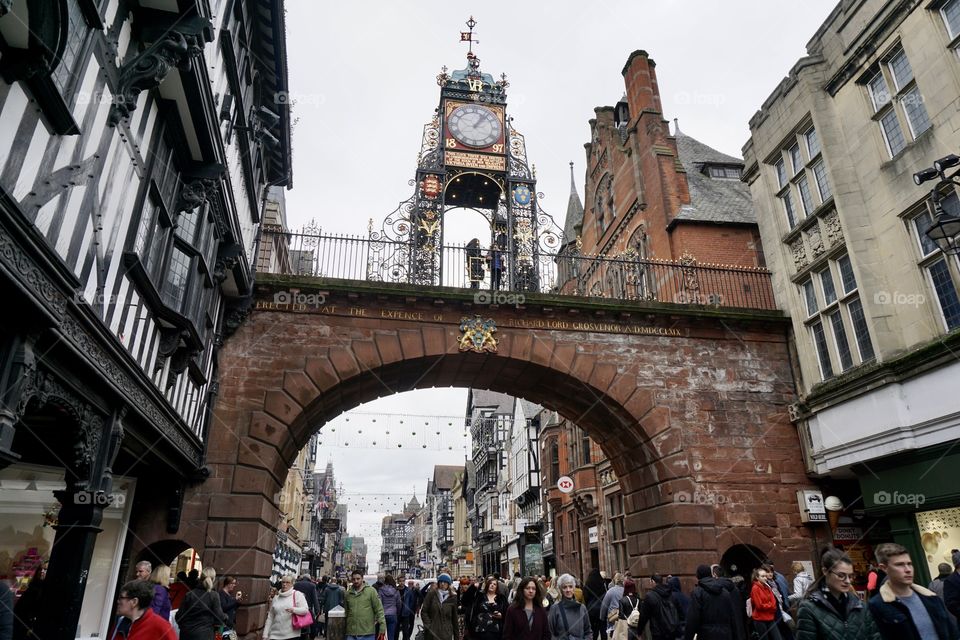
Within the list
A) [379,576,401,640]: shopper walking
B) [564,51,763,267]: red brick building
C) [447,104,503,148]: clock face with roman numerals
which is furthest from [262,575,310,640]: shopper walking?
[564,51,763,267]: red brick building

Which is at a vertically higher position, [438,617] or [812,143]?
[812,143]

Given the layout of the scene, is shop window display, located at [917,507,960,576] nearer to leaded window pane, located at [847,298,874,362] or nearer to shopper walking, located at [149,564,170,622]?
leaded window pane, located at [847,298,874,362]

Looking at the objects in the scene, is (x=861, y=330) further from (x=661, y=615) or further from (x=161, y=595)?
(x=161, y=595)

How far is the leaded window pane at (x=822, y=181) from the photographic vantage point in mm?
13633

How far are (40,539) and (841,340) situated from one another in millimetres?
15403

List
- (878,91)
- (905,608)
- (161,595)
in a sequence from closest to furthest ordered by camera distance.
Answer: (905,608) < (161,595) < (878,91)

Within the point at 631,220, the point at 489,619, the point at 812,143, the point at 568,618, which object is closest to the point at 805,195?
the point at 812,143

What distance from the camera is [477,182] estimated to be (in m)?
18.9

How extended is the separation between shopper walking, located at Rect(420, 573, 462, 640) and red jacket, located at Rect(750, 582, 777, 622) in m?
4.21

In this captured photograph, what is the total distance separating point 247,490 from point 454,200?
35.3ft

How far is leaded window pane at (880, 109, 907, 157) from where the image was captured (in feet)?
39.3

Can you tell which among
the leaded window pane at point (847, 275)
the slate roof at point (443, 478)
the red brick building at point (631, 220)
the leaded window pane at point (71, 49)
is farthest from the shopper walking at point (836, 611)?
the slate roof at point (443, 478)

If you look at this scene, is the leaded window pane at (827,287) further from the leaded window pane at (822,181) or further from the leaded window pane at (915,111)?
the leaded window pane at (915,111)

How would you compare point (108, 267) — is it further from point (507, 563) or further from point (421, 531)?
point (421, 531)
